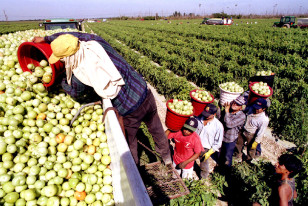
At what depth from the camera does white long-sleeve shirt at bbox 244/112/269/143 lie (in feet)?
13.9

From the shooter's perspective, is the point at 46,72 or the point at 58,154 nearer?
the point at 58,154

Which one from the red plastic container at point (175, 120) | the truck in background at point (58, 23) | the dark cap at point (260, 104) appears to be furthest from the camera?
the truck in background at point (58, 23)

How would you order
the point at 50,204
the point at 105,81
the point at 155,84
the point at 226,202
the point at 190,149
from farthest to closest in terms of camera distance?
the point at 155,84 → the point at 226,202 → the point at 190,149 → the point at 105,81 → the point at 50,204

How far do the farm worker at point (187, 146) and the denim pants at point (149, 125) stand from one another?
10.5 inches

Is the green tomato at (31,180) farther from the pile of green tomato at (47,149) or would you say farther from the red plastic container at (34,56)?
the red plastic container at (34,56)

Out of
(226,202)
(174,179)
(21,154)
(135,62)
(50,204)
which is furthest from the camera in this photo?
(135,62)

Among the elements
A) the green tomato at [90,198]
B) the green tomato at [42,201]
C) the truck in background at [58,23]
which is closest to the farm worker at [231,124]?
the green tomato at [90,198]

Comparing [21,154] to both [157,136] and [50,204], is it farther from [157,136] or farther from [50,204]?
[157,136]

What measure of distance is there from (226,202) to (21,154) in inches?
156

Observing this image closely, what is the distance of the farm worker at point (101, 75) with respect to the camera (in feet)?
7.76

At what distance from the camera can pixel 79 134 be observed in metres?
2.74

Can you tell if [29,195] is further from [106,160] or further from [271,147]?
[271,147]

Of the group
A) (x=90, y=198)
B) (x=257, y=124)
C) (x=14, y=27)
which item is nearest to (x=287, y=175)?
(x=257, y=124)

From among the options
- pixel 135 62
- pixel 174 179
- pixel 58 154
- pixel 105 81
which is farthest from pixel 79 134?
pixel 135 62
